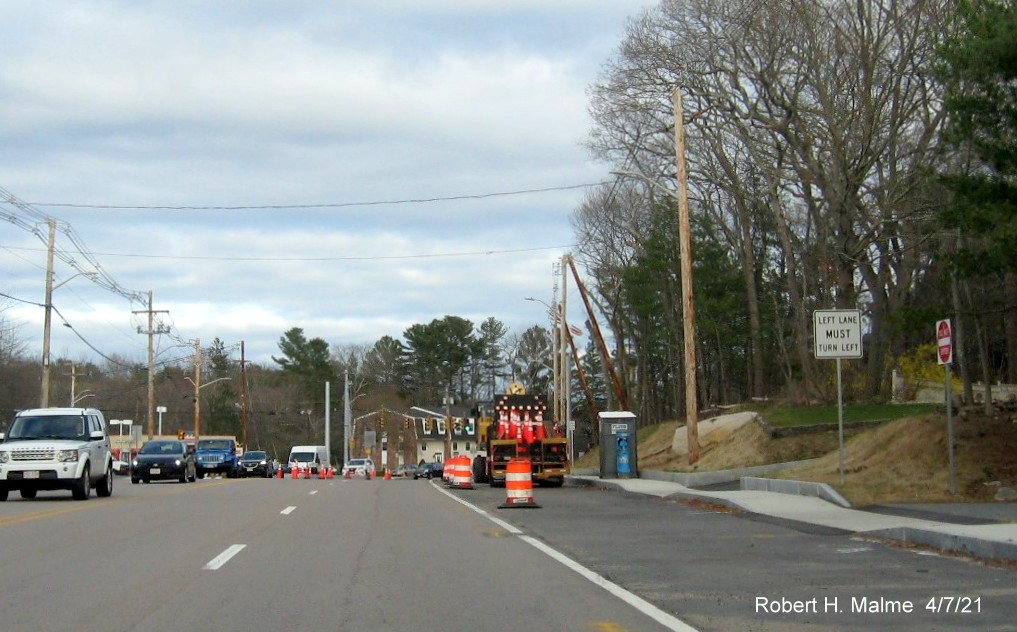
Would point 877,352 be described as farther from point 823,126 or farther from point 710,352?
point 710,352

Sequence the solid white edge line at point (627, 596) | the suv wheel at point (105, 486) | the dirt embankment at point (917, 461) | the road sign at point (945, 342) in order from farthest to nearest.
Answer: the suv wheel at point (105, 486), the dirt embankment at point (917, 461), the road sign at point (945, 342), the solid white edge line at point (627, 596)

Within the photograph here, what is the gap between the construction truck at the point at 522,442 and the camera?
34094 millimetres

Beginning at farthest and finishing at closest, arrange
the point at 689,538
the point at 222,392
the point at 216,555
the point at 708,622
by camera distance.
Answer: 1. the point at 222,392
2. the point at 689,538
3. the point at 216,555
4. the point at 708,622

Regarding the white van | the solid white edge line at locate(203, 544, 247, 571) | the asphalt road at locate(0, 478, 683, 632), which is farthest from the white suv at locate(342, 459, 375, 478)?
the solid white edge line at locate(203, 544, 247, 571)

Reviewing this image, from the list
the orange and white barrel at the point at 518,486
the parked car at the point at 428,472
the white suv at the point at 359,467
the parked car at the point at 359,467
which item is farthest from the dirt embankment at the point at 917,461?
the parked car at the point at 359,467

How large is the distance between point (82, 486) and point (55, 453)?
3.46ft

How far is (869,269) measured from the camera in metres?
38.1

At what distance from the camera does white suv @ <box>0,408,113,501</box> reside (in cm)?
2434

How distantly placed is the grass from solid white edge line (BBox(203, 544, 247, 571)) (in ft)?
71.1

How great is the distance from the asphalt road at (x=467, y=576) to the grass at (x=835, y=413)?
14984 mm

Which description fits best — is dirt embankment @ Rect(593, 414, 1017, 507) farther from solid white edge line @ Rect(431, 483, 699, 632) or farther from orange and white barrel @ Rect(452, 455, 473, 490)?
orange and white barrel @ Rect(452, 455, 473, 490)

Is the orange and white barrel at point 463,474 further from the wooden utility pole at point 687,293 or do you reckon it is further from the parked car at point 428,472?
the parked car at point 428,472

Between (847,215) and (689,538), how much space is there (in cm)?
2210

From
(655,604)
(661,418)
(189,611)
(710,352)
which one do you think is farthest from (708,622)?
(661,418)
